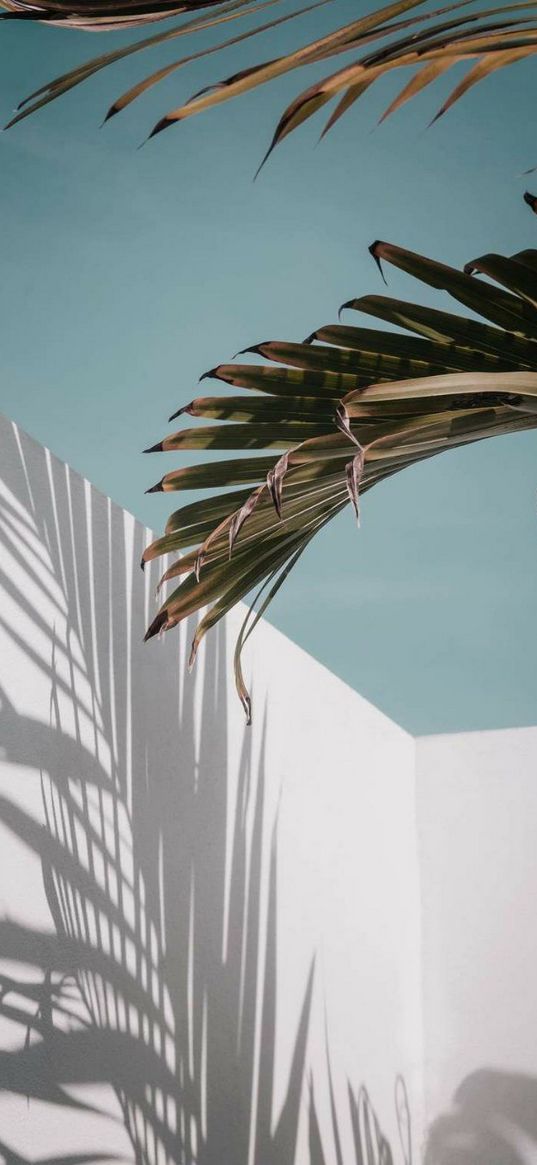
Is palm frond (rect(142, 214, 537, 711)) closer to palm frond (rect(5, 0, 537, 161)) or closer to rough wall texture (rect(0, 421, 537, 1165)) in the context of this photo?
palm frond (rect(5, 0, 537, 161))

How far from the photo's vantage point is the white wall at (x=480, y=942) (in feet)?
14.0

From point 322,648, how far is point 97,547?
34.8 ft

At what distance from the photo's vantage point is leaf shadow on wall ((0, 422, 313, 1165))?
88.5 inches

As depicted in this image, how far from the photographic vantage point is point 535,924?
4434 mm

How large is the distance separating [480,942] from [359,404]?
4.03m

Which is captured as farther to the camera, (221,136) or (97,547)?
(221,136)

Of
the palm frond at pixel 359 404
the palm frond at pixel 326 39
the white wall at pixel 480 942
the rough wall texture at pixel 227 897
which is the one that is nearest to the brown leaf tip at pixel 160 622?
the palm frond at pixel 359 404

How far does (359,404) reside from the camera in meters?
0.99

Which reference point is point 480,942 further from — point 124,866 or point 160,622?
point 160,622

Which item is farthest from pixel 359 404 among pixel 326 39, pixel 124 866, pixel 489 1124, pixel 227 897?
pixel 489 1124

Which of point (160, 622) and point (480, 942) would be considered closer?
point (160, 622)

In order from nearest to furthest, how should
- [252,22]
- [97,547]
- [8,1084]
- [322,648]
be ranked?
[8,1084]
[97,547]
[252,22]
[322,648]

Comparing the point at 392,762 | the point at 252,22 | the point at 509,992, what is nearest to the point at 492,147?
the point at 252,22

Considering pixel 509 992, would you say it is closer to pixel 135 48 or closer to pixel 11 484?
pixel 11 484
